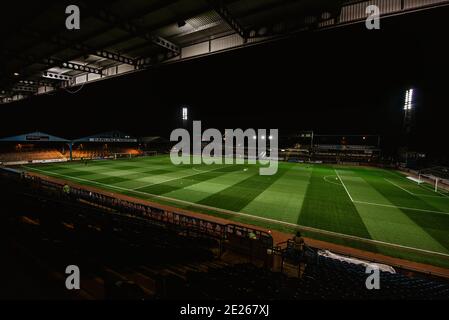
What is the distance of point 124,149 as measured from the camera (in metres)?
53.9

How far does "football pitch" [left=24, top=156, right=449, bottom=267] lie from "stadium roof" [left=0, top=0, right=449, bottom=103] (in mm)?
10716

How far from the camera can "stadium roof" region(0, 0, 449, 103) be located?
879 centimetres

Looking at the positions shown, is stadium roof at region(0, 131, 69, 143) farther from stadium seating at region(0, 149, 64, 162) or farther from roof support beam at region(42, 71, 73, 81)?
roof support beam at region(42, 71, 73, 81)

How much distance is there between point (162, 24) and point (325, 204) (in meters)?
16.9

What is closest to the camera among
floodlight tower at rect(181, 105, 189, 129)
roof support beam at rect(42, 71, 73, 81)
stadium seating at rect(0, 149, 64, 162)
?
roof support beam at rect(42, 71, 73, 81)

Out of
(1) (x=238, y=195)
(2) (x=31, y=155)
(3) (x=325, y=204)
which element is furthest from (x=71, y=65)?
(2) (x=31, y=155)

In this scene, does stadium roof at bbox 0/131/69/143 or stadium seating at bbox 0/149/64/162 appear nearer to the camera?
stadium roof at bbox 0/131/69/143

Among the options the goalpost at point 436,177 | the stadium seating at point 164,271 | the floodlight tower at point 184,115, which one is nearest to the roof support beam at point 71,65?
the stadium seating at point 164,271

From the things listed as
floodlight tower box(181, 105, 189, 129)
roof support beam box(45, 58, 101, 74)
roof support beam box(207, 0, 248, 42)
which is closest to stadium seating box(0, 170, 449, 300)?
roof support beam box(207, 0, 248, 42)

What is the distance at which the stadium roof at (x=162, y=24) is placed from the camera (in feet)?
28.8

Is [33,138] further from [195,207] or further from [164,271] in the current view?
[164,271]

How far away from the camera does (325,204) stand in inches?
677

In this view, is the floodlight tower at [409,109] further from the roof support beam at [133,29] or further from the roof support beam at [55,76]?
the roof support beam at [55,76]
